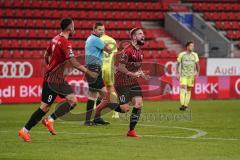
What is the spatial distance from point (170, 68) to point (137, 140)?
16.0m

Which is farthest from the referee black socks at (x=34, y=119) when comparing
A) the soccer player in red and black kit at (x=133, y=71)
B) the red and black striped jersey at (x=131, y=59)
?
the red and black striped jersey at (x=131, y=59)

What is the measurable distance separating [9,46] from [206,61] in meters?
9.13

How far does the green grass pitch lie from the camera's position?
35.1 feet

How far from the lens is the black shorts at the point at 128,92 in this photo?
541 inches

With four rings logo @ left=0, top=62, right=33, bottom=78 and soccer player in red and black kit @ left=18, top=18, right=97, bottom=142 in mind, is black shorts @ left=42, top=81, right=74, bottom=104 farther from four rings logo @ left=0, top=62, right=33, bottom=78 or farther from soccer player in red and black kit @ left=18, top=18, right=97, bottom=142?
four rings logo @ left=0, top=62, right=33, bottom=78

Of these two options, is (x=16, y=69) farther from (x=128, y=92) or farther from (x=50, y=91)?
(x=50, y=91)

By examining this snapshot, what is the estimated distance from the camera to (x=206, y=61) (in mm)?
29656

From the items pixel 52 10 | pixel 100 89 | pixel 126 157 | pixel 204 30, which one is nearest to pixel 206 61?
pixel 204 30

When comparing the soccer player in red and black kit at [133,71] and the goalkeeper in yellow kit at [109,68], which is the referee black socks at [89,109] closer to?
the goalkeeper in yellow kit at [109,68]

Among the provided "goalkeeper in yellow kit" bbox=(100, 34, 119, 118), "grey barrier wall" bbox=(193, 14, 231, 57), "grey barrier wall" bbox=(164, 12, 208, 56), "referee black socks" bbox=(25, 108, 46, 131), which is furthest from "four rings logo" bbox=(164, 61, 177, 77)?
"referee black socks" bbox=(25, 108, 46, 131)

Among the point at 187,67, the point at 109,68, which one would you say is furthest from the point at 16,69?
the point at 109,68

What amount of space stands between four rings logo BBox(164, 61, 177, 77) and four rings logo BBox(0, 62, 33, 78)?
6.07 meters

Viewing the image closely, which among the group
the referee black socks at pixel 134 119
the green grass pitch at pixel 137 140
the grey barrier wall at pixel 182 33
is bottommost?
the green grass pitch at pixel 137 140

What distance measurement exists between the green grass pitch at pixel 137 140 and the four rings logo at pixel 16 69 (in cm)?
594
